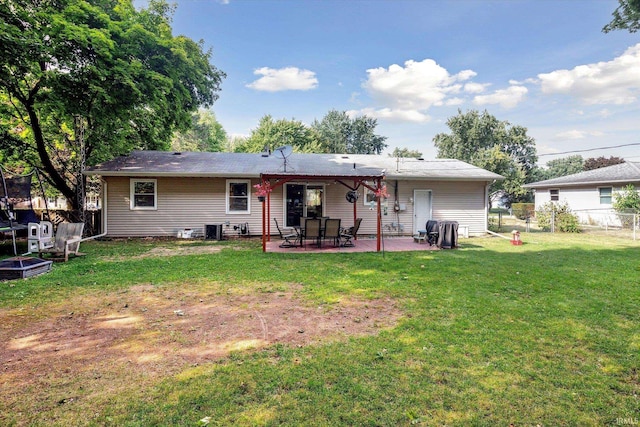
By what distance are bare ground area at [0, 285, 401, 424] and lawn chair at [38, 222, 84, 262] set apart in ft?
12.6

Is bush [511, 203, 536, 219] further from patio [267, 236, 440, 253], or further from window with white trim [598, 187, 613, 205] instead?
patio [267, 236, 440, 253]

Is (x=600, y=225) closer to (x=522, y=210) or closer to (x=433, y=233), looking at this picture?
(x=522, y=210)

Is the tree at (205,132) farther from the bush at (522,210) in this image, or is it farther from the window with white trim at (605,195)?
the window with white trim at (605,195)

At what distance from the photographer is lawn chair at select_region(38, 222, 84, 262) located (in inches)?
296

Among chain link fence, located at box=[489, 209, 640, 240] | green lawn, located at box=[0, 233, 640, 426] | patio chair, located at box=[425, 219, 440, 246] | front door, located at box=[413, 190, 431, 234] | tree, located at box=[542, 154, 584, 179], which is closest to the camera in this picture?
green lawn, located at box=[0, 233, 640, 426]

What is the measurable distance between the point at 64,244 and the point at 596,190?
2491 cm

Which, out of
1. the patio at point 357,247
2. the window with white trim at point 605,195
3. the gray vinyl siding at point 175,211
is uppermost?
the window with white trim at point 605,195

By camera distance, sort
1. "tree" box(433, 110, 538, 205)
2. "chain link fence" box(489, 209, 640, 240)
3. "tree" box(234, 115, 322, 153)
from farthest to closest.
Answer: "tree" box(433, 110, 538, 205), "tree" box(234, 115, 322, 153), "chain link fence" box(489, 209, 640, 240)

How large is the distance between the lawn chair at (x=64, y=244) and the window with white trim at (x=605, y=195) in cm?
2439

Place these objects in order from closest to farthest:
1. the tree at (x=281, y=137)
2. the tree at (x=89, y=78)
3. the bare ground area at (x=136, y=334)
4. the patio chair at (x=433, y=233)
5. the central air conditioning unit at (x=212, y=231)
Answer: the bare ground area at (x=136, y=334), the tree at (x=89, y=78), the patio chair at (x=433, y=233), the central air conditioning unit at (x=212, y=231), the tree at (x=281, y=137)

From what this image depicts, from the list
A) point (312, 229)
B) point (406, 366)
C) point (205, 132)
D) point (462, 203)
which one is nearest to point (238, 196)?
point (312, 229)

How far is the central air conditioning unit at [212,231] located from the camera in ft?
37.9

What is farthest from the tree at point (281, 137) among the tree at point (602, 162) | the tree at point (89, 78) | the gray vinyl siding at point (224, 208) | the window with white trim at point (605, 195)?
the tree at point (602, 162)

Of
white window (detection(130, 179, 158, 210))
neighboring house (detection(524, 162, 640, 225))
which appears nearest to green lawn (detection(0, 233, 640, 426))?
white window (detection(130, 179, 158, 210))
